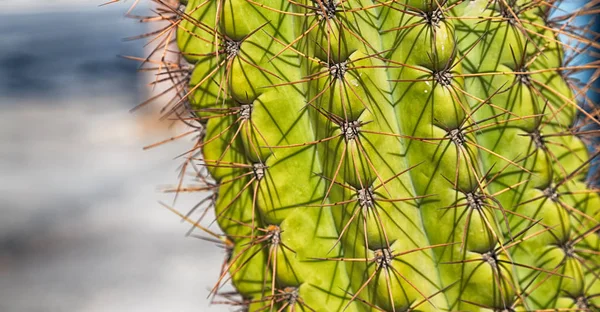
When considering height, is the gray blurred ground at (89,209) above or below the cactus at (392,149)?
below

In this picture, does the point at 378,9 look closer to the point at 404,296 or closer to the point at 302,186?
the point at 302,186

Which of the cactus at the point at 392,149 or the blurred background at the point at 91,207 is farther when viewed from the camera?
A: the blurred background at the point at 91,207

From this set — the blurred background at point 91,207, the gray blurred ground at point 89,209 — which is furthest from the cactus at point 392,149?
the gray blurred ground at point 89,209

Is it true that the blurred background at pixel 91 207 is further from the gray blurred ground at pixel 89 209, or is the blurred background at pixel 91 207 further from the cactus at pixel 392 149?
the cactus at pixel 392 149

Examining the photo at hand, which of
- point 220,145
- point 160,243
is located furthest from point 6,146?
point 220,145

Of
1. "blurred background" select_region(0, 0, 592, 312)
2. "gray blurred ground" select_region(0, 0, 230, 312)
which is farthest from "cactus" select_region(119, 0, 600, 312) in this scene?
"gray blurred ground" select_region(0, 0, 230, 312)

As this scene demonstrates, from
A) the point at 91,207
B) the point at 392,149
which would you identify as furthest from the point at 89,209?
the point at 392,149
